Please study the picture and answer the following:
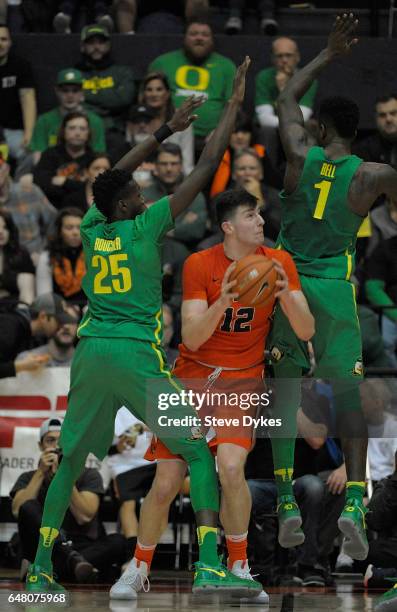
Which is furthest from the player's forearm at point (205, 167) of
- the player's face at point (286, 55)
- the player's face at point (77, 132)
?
the player's face at point (286, 55)

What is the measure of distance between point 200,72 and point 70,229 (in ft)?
9.30

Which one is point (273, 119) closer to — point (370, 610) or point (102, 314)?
point (102, 314)

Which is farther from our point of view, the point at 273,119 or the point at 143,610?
the point at 273,119

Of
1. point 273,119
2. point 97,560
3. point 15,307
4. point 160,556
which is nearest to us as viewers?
point 97,560

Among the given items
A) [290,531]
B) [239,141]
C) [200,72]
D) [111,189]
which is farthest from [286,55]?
[290,531]

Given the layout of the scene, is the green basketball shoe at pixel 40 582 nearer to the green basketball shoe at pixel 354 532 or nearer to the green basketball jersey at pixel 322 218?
the green basketball shoe at pixel 354 532

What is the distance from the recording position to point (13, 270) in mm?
11320

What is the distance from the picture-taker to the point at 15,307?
35.9 feet

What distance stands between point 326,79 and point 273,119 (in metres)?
1.16

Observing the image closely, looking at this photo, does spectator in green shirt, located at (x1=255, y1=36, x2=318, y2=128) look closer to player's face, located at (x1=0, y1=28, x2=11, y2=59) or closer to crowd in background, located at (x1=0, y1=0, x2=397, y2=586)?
crowd in background, located at (x1=0, y1=0, x2=397, y2=586)

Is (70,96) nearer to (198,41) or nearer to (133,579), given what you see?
(198,41)

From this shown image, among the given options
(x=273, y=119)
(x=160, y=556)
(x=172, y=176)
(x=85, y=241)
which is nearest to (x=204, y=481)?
(x=85, y=241)

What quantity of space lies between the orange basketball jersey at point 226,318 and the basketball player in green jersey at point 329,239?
0.67 feet

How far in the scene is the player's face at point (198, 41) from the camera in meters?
13.0
